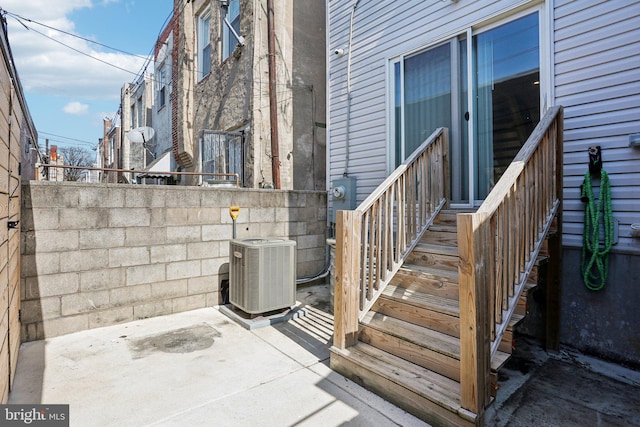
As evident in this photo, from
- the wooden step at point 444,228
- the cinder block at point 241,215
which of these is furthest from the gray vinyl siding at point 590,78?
the cinder block at point 241,215

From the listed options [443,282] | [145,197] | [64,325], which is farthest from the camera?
[145,197]

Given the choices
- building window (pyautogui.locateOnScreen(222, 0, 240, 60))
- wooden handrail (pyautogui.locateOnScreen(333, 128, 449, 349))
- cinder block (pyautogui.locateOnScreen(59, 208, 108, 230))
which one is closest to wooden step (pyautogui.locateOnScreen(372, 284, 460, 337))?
wooden handrail (pyautogui.locateOnScreen(333, 128, 449, 349))

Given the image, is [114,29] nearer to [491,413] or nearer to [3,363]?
[3,363]

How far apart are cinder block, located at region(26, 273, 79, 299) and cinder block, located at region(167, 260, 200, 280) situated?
0.87 meters

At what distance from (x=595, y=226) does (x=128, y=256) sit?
433 centimetres

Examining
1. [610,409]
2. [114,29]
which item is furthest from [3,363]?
[114,29]

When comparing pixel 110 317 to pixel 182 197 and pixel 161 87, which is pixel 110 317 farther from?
pixel 161 87

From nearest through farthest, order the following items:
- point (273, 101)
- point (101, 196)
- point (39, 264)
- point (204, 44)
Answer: point (39, 264) < point (101, 196) < point (273, 101) < point (204, 44)

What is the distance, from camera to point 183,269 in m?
3.89

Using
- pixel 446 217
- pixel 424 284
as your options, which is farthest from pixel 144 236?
pixel 446 217

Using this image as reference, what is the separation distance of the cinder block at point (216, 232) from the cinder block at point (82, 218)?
3.36 feet

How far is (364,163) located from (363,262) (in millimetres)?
2327

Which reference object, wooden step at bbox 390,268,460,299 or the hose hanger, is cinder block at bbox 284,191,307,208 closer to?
wooden step at bbox 390,268,460,299

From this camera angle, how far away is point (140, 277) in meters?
3.62
